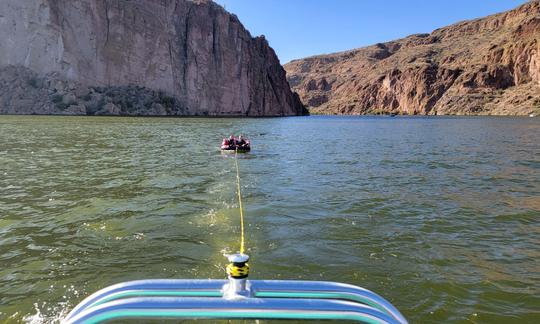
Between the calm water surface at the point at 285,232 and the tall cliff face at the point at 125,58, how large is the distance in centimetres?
6961

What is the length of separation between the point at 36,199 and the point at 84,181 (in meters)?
3.13

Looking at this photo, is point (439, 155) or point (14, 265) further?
point (439, 155)

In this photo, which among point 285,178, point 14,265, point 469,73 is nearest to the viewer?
point 14,265

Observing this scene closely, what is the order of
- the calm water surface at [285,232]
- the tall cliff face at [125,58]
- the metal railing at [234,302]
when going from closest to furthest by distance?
the metal railing at [234,302], the calm water surface at [285,232], the tall cliff face at [125,58]

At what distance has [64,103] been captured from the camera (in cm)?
7931

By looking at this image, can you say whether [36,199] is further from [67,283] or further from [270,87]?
[270,87]

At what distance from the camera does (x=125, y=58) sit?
3676 inches

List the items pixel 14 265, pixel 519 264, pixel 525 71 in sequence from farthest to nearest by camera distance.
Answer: pixel 525 71 → pixel 519 264 → pixel 14 265

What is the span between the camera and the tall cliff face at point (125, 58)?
78.1 m

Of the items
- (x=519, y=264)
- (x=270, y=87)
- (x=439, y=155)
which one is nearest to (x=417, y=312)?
(x=519, y=264)

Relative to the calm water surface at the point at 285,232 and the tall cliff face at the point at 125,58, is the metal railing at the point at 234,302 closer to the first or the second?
the calm water surface at the point at 285,232

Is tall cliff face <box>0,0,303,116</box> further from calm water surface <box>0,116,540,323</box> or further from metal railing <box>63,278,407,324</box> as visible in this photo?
metal railing <box>63,278,407,324</box>

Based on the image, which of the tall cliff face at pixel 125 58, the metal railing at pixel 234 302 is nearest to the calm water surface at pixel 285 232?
the metal railing at pixel 234 302

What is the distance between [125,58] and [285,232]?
307 feet
